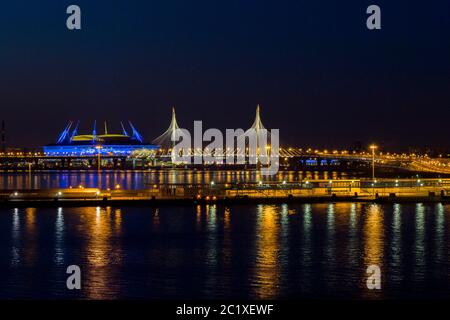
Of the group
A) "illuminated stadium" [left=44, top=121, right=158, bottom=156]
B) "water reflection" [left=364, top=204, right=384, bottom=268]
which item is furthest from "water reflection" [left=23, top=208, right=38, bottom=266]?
"illuminated stadium" [left=44, top=121, right=158, bottom=156]

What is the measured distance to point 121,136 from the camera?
74.7m

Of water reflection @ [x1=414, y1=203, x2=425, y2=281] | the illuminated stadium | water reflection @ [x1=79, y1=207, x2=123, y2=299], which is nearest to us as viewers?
water reflection @ [x1=79, y1=207, x2=123, y2=299]

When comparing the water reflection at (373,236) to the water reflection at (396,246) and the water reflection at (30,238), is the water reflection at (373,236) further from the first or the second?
the water reflection at (30,238)

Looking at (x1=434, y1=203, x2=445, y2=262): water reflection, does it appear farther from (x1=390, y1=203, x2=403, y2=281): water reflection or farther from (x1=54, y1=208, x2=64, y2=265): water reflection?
(x1=54, y1=208, x2=64, y2=265): water reflection

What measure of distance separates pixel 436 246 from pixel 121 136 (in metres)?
65.4

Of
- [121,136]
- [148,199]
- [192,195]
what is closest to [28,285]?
[148,199]

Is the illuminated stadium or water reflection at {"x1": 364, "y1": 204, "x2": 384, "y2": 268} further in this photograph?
the illuminated stadium

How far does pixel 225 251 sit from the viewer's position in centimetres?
1026

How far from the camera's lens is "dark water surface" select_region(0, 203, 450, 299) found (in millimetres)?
7711

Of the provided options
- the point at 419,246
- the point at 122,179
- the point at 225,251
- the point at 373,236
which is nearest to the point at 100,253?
the point at 225,251

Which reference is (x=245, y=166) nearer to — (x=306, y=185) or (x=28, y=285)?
(x=306, y=185)

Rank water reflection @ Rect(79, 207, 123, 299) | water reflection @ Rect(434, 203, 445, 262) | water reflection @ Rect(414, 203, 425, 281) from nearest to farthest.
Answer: water reflection @ Rect(79, 207, 123, 299), water reflection @ Rect(414, 203, 425, 281), water reflection @ Rect(434, 203, 445, 262)

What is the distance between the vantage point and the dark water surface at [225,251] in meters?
7.71
